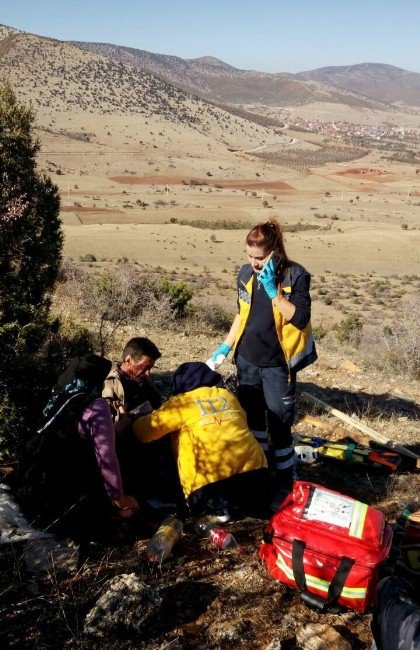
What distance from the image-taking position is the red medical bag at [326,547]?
2818 mm

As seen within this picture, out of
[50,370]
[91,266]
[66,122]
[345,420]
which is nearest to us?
[50,370]

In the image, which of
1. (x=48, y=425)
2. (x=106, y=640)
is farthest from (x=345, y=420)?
(x=106, y=640)

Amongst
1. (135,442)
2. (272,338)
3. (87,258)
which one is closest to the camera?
(135,442)

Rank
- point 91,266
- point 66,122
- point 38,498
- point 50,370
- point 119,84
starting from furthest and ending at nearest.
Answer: point 119,84, point 66,122, point 91,266, point 50,370, point 38,498

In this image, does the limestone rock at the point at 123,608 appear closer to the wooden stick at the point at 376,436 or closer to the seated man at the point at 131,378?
the seated man at the point at 131,378

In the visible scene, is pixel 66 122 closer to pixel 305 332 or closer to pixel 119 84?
pixel 119 84

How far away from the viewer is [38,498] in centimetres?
328

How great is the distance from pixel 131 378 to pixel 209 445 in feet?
2.88

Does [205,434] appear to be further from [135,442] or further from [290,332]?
[290,332]

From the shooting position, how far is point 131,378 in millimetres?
3971

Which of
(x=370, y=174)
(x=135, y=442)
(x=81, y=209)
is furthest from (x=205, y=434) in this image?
(x=370, y=174)

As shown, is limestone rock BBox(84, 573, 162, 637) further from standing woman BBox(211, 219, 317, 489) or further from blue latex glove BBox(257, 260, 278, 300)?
blue latex glove BBox(257, 260, 278, 300)

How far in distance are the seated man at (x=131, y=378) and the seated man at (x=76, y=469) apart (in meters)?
0.45

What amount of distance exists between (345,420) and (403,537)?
8.70 ft
